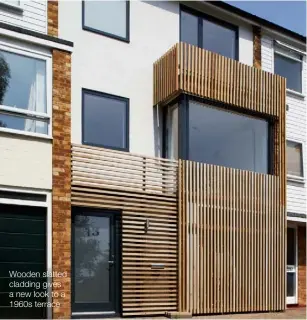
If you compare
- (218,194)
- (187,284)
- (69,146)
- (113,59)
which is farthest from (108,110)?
(187,284)

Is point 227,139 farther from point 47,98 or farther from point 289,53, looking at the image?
point 47,98

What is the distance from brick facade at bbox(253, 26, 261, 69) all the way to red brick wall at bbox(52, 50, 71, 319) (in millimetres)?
6232

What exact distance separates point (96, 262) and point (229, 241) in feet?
10.3

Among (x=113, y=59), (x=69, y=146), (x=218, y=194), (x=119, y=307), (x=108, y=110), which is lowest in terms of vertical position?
(x=119, y=307)

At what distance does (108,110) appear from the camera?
12195 millimetres

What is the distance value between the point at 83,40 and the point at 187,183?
3739 millimetres

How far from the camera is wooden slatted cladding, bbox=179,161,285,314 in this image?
38.7 ft

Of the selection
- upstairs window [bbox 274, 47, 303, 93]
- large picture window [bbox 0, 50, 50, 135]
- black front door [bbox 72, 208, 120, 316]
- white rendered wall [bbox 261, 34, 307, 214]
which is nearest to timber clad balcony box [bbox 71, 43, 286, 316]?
black front door [bbox 72, 208, 120, 316]

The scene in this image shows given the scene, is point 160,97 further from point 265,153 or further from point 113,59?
point 265,153

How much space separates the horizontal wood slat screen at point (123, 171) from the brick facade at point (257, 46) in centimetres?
454

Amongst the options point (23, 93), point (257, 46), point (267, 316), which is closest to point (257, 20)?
point (257, 46)

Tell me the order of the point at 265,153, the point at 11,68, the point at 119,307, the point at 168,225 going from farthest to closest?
the point at 265,153 → the point at 168,225 → the point at 119,307 → the point at 11,68

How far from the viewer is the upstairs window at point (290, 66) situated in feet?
52.4

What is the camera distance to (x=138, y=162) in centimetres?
1176
